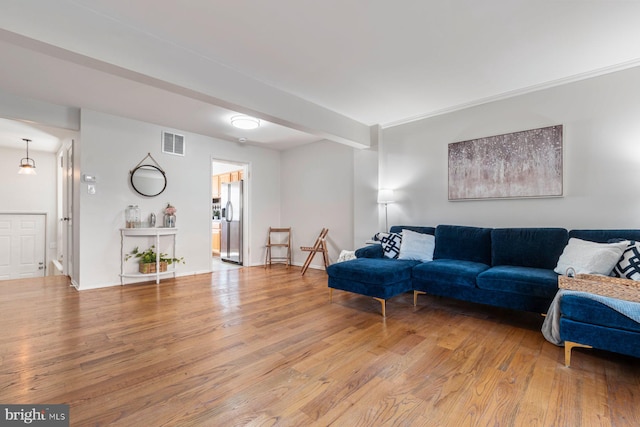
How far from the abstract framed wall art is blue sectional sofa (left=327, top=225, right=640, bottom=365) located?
51cm

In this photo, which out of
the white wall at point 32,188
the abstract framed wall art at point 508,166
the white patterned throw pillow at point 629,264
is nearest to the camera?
the white patterned throw pillow at point 629,264

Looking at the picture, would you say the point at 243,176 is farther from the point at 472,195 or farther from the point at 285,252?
the point at 472,195

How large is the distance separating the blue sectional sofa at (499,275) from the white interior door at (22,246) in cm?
646

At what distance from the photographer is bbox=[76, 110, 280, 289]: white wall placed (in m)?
3.95

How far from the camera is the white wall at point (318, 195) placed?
5.10 metres

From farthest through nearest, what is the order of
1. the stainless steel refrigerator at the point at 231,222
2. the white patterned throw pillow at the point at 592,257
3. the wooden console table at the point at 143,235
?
the stainless steel refrigerator at the point at 231,222 → the wooden console table at the point at 143,235 → the white patterned throw pillow at the point at 592,257

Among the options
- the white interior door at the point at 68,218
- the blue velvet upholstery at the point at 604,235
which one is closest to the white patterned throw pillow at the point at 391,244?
the blue velvet upholstery at the point at 604,235

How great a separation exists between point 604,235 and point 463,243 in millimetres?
1208

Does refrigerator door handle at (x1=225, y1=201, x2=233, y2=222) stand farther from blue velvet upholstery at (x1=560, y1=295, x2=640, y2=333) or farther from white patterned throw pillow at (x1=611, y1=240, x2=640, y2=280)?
white patterned throw pillow at (x1=611, y1=240, x2=640, y2=280)

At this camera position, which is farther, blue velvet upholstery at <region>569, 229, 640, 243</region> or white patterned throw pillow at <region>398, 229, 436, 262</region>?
white patterned throw pillow at <region>398, 229, 436, 262</region>

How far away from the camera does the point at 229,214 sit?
651 centimetres

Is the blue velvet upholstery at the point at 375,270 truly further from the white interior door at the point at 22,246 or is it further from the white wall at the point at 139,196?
the white interior door at the point at 22,246

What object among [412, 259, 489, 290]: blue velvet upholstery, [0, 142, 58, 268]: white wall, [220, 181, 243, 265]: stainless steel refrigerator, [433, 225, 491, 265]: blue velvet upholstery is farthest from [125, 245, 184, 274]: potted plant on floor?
[433, 225, 491, 265]: blue velvet upholstery

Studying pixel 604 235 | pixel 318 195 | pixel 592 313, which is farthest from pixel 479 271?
pixel 318 195
